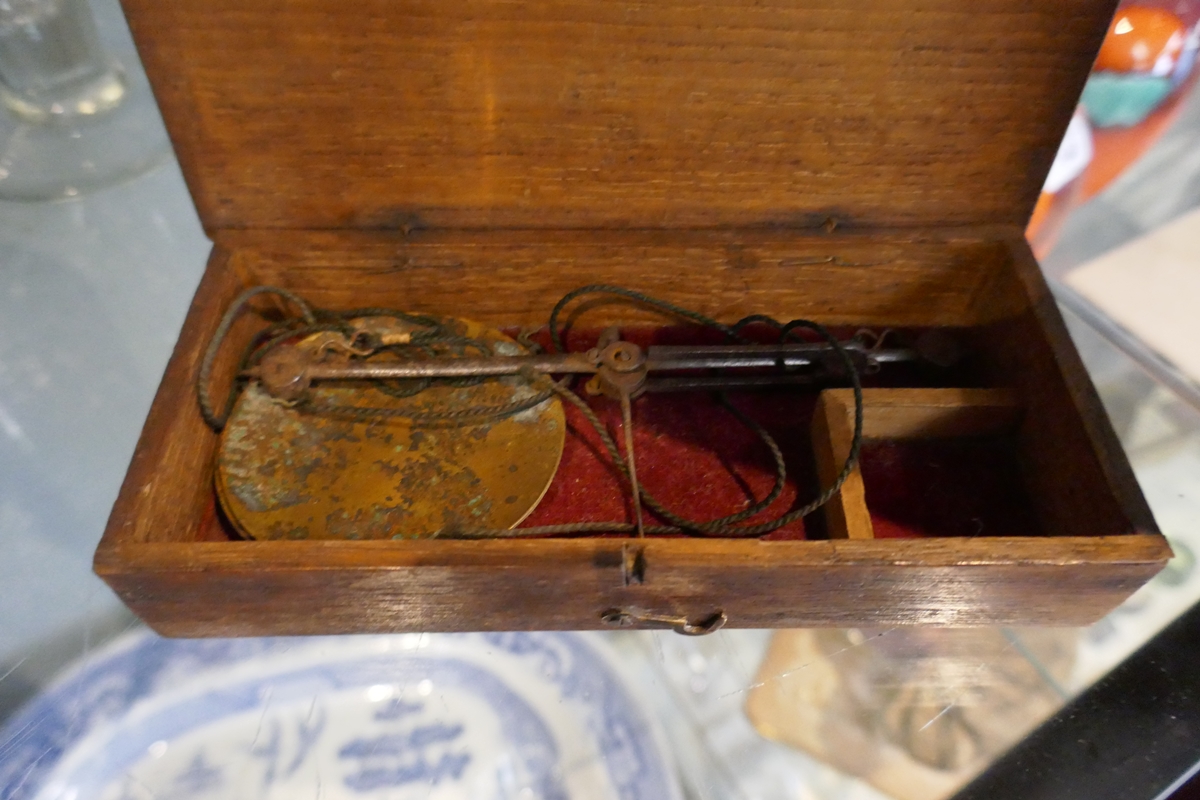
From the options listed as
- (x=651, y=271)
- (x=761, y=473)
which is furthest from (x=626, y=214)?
(x=761, y=473)

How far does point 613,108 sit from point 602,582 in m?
0.42

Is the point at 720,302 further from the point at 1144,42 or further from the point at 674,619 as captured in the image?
the point at 1144,42

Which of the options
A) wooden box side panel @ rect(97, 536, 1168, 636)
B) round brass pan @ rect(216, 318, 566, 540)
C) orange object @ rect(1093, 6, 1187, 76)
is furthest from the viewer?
orange object @ rect(1093, 6, 1187, 76)

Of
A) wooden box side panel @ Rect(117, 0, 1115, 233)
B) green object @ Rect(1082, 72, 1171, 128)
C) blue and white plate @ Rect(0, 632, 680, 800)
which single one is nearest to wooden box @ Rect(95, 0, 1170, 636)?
wooden box side panel @ Rect(117, 0, 1115, 233)

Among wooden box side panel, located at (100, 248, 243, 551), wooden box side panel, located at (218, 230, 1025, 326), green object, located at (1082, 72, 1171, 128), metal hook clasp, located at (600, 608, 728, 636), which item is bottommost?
metal hook clasp, located at (600, 608, 728, 636)

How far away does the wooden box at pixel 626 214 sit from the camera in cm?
67

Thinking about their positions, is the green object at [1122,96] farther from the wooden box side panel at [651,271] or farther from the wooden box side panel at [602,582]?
the wooden box side panel at [602,582]

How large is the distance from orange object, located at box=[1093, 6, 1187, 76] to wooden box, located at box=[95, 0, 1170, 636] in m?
0.51

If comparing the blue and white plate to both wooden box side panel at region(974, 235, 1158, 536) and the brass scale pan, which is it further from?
wooden box side panel at region(974, 235, 1158, 536)

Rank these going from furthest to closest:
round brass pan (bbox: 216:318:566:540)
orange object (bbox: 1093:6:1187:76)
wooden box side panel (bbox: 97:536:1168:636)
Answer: orange object (bbox: 1093:6:1187:76) < round brass pan (bbox: 216:318:566:540) < wooden box side panel (bbox: 97:536:1168:636)

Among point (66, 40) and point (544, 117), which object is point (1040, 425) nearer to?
point (544, 117)

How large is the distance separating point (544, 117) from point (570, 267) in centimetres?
17

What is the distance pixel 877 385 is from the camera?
0.96m

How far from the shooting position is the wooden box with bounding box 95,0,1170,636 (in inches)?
26.2
